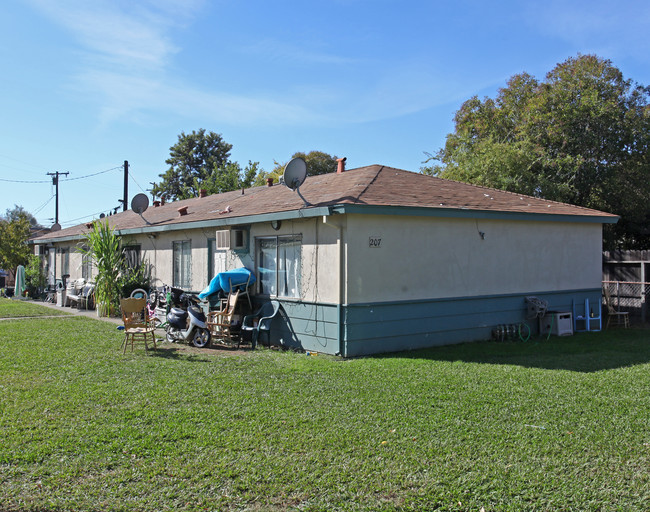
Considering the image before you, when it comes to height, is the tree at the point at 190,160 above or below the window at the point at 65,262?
above

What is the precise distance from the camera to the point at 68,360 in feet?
29.9

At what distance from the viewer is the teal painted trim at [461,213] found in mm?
9402

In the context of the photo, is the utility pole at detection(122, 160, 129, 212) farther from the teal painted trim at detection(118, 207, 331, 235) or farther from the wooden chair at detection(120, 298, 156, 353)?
the wooden chair at detection(120, 298, 156, 353)

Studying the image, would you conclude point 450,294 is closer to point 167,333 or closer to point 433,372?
point 433,372

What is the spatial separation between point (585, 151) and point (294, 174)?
11312mm

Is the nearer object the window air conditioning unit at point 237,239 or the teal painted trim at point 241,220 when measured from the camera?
the teal painted trim at point 241,220

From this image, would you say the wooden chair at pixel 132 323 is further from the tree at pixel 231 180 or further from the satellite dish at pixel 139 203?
the tree at pixel 231 180

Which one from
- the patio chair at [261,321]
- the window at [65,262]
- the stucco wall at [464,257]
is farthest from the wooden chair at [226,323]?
the window at [65,262]

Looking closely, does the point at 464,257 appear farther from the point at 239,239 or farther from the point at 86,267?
the point at 86,267

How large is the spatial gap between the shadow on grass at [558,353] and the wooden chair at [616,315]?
61.1 inches

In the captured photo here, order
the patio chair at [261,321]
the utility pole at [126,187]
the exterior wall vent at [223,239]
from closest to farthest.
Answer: the patio chair at [261,321]
the exterior wall vent at [223,239]
the utility pole at [126,187]

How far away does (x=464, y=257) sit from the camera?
1115 cm

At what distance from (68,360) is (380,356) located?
16.8 feet

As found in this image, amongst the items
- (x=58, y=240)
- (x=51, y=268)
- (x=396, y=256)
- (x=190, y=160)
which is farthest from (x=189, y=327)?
(x=190, y=160)
